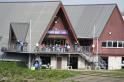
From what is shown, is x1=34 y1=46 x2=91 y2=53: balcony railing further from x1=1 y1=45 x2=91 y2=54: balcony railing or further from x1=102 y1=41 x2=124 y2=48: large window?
x1=102 y1=41 x2=124 y2=48: large window

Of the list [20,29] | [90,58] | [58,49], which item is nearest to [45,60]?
[58,49]

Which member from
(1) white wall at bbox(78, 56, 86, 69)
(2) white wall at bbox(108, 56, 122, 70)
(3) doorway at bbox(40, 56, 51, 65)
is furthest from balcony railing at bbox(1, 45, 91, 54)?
(2) white wall at bbox(108, 56, 122, 70)

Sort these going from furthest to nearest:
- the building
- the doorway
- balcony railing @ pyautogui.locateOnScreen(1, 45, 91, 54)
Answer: the doorway < the building < balcony railing @ pyautogui.locateOnScreen(1, 45, 91, 54)

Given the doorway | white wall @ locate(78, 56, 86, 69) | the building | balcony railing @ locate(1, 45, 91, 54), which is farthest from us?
white wall @ locate(78, 56, 86, 69)

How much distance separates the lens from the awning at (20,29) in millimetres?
72562

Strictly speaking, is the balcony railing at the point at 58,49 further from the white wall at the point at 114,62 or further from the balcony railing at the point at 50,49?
the white wall at the point at 114,62

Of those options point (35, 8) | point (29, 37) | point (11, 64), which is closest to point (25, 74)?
point (11, 64)

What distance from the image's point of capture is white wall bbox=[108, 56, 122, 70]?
80.8 metres

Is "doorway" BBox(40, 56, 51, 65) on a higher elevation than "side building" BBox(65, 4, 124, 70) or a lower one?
lower

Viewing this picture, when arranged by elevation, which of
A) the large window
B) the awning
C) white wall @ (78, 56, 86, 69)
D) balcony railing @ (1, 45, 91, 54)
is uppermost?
the awning

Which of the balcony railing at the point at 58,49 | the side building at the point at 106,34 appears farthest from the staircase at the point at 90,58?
the side building at the point at 106,34

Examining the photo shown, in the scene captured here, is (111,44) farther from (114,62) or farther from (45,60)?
A: (45,60)

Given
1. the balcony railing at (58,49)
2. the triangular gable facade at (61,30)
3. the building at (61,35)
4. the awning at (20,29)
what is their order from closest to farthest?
the balcony railing at (58,49) → the awning at (20,29) → the building at (61,35) → the triangular gable facade at (61,30)

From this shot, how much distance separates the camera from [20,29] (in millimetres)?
73062
